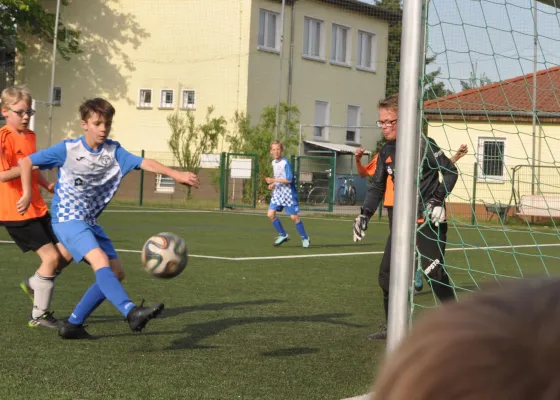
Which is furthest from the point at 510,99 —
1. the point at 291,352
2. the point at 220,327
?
the point at 220,327

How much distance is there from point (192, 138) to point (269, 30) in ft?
16.6

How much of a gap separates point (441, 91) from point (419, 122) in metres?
0.61

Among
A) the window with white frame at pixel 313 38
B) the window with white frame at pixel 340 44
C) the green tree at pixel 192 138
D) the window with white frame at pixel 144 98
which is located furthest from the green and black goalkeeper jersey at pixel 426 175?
the window with white frame at pixel 340 44

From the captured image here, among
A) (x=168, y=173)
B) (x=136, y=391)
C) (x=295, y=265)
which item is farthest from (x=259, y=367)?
(x=295, y=265)

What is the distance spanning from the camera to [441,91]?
16.7 ft

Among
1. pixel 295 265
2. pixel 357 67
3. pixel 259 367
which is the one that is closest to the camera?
pixel 259 367

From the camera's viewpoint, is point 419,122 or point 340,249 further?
point 340,249

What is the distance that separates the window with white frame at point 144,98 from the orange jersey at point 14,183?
30.1 metres

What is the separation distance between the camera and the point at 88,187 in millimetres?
6559

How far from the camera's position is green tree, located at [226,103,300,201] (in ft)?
100

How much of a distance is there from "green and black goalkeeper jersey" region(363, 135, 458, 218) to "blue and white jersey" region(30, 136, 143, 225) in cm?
189

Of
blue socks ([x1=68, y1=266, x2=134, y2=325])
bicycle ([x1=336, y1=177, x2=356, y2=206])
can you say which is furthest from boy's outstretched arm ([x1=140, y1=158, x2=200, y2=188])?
bicycle ([x1=336, y1=177, x2=356, y2=206])

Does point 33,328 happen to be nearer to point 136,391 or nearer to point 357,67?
point 136,391

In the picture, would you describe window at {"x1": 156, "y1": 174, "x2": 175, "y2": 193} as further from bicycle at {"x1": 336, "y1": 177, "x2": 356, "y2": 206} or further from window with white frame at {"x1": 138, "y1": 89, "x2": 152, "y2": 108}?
bicycle at {"x1": 336, "y1": 177, "x2": 356, "y2": 206}
